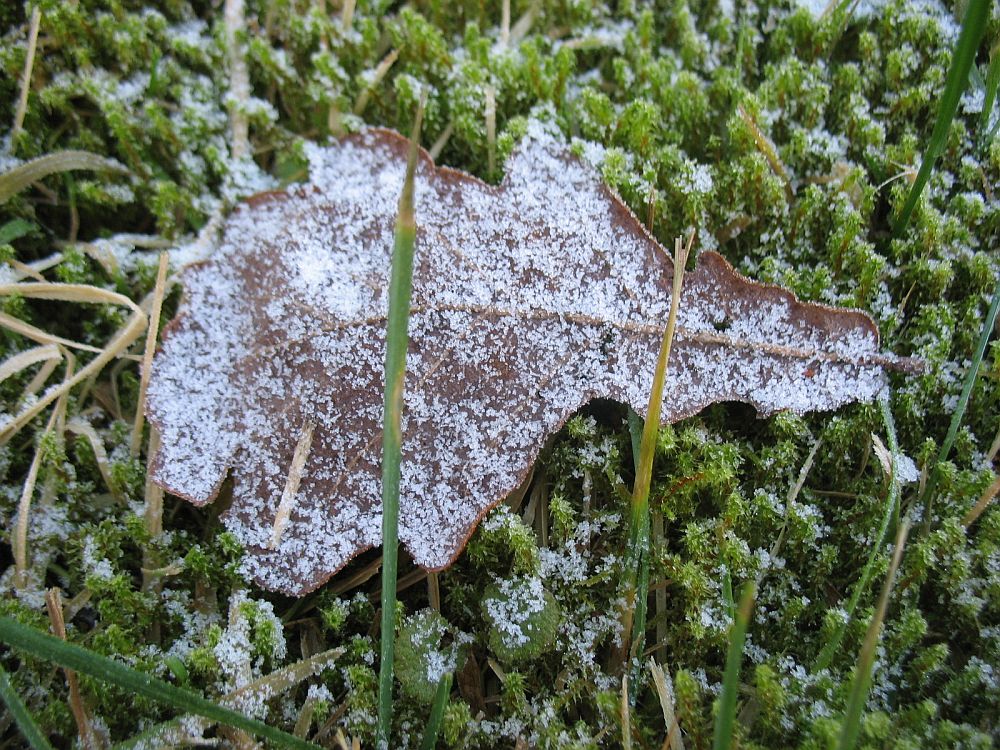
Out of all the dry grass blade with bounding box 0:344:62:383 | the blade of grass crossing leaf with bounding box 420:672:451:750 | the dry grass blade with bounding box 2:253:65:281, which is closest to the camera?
the blade of grass crossing leaf with bounding box 420:672:451:750

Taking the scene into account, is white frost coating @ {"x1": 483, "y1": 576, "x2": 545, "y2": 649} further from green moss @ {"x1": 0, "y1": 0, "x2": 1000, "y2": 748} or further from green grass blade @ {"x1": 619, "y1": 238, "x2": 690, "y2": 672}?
green grass blade @ {"x1": 619, "y1": 238, "x2": 690, "y2": 672}

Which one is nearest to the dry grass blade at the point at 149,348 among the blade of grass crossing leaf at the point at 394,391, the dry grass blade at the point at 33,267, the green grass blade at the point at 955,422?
the dry grass blade at the point at 33,267

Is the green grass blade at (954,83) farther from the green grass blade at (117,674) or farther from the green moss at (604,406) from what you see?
the green grass blade at (117,674)

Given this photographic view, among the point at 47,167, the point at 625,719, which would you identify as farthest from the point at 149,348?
the point at 625,719

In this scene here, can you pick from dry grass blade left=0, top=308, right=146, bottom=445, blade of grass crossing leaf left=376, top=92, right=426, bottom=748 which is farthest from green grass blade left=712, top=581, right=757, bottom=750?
dry grass blade left=0, top=308, right=146, bottom=445

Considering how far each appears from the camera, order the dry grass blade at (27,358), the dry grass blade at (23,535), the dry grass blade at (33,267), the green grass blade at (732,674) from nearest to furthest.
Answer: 1. the green grass blade at (732,674)
2. the dry grass blade at (23,535)
3. the dry grass blade at (27,358)
4. the dry grass blade at (33,267)

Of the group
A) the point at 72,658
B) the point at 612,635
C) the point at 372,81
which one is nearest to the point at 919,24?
the point at 372,81

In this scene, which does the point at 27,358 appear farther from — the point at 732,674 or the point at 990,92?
the point at 990,92
